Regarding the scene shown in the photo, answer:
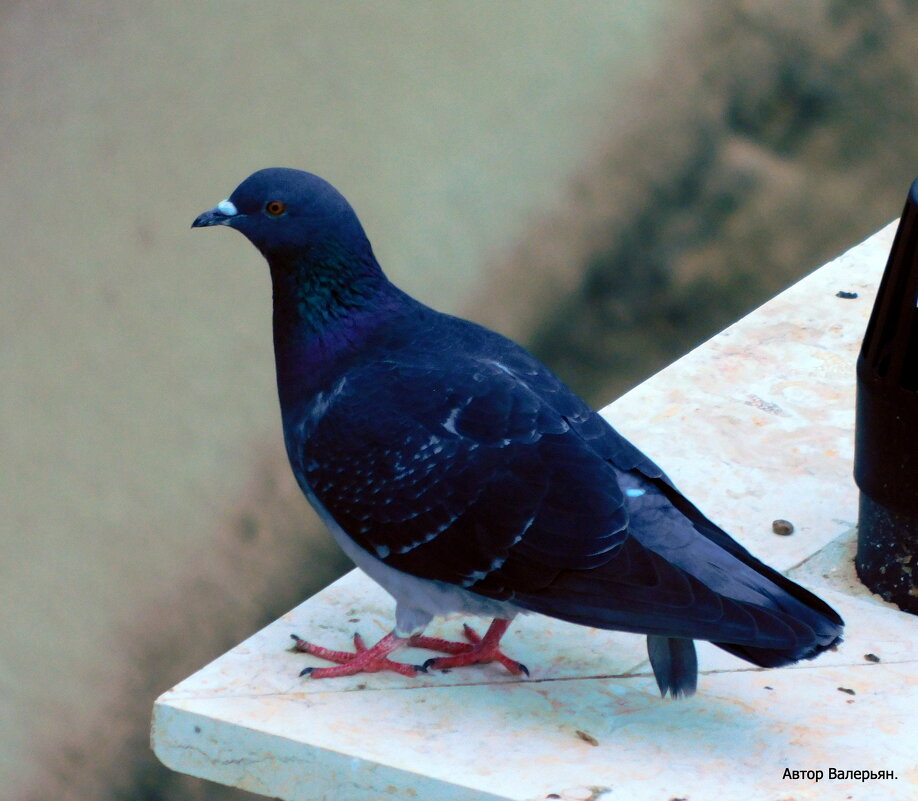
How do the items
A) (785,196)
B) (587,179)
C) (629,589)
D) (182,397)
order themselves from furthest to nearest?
(785,196)
(587,179)
(182,397)
(629,589)

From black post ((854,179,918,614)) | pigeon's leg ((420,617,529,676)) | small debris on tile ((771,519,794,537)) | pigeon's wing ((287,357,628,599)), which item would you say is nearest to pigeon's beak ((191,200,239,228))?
pigeon's wing ((287,357,628,599))

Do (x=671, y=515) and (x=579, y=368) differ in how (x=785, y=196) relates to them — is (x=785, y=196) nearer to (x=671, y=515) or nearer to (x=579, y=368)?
(x=579, y=368)

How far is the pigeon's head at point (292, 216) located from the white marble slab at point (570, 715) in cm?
93

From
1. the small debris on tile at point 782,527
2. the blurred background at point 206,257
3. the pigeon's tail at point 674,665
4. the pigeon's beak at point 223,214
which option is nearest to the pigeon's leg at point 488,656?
the pigeon's tail at point 674,665

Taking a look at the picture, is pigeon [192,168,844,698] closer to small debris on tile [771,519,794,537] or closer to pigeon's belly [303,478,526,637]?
pigeon's belly [303,478,526,637]

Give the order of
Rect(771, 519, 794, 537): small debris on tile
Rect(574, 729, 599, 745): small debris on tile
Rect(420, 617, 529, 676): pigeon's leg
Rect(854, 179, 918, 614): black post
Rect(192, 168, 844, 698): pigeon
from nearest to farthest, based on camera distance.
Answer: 1. Rect(192, 168, 844, 698): pigeon
2. Rect(574, 729, 599, 745): small debris on tile
3. Rect(854, 179, 918, 614): black post
4. Rect(420, 617, 529, 676): pigeon's leg
5. Rect(771, 519, 794, 537): small debris on tile

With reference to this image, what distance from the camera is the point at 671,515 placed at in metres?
3.23

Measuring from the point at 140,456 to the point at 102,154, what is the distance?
118 cm

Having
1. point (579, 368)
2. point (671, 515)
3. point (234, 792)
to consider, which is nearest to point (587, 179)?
point (579, 368)

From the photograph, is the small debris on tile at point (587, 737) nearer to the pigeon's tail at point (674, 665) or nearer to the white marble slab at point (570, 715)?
the white marble slab at point (570, 715)

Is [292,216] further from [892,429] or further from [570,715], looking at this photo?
[892,429]

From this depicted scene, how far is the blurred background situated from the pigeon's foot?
8.48 ft

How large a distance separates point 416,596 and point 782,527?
119cm

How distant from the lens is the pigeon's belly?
10.8ft
